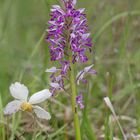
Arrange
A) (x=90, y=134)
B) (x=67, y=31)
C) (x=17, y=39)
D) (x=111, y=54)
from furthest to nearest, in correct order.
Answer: (x=17, y=39)
(x=111, y=54)
(x=90, y=134)
(x=67, y=31)

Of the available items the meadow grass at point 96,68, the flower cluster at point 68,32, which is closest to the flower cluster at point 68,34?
the flower cluster at point 68,32

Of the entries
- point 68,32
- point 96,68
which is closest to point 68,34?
point 68,32

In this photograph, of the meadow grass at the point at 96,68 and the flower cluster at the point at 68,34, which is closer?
the flower cluster at the point at 68,34

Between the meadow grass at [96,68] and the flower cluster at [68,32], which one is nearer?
the flower cluster at [68,32]

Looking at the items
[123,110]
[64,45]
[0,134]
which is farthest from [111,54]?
[64,45]

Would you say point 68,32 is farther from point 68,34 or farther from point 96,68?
point 96,68

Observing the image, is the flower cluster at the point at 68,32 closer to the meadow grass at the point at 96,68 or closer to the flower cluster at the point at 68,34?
the flower cluster at the point at 68,34

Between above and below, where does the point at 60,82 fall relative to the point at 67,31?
below

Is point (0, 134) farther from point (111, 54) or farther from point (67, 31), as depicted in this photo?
point (111, 54)
